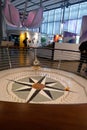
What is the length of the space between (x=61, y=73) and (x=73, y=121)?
14.1 ft

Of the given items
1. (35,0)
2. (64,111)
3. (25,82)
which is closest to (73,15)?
(35,0)

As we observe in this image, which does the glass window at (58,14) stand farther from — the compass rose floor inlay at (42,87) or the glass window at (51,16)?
the compass rose floor inlay at (42,87)

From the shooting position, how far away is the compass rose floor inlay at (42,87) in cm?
303

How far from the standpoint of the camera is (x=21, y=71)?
4902mm

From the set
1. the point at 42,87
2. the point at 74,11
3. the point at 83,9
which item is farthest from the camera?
the point at 74,11

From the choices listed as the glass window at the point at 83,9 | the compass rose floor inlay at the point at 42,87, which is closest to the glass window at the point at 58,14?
the glass window at the point at 83,9

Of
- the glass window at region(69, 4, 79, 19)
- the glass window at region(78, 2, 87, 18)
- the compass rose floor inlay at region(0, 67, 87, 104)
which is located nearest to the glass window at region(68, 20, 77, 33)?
the glass window at region(69, 4, 79, 19)

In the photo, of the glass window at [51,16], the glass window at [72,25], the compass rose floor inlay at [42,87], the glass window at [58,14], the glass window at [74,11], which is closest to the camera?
the compass rose floor inlay at [42,87]

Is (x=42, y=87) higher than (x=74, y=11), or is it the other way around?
(x=74, y=11)

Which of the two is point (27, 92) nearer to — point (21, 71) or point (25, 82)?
point (25, 82)

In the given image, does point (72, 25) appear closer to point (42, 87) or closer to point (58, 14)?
point (58, 14)

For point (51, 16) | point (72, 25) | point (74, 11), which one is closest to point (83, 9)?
point (74, 11)

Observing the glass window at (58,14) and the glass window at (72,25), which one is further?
the glass window at (58,14)

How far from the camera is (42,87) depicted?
3676mm
